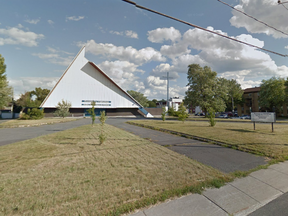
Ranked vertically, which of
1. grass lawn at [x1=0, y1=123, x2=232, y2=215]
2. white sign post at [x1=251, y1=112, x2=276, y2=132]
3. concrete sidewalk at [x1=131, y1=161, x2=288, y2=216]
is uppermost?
white sign post at [x1=251, y1=112, x2=276, y2=132]

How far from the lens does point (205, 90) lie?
31.8 meters

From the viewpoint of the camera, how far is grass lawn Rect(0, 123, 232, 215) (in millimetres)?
3018

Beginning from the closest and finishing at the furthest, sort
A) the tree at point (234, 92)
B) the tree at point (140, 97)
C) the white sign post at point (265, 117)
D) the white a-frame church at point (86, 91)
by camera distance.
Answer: the white sign post at point (265, 117) → the white a-frame church at point (86, 91) → the tree at point (234, 92) → the tree at point (140, 97)

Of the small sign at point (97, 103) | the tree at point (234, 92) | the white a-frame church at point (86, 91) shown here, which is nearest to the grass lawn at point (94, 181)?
the small sign at point (97, 103)

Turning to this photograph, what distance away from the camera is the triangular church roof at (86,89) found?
44.1m

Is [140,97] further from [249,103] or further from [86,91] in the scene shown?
[249,103]

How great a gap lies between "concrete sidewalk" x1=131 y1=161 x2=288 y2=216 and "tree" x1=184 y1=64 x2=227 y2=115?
96.3 feet

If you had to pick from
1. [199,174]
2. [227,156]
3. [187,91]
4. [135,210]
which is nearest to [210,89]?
[187,91]

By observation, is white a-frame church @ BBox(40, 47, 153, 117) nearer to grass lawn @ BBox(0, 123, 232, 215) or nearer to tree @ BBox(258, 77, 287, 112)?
tree @ BBox(258, 77, 287, 112)

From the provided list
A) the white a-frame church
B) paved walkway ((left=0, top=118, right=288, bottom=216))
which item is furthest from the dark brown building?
paved walkway ((left=0, top=118, right=288, bottom=216))

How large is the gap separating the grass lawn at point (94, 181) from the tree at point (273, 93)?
5277 cm

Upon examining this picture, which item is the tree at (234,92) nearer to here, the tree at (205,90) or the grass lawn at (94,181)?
the tree at (205,90)

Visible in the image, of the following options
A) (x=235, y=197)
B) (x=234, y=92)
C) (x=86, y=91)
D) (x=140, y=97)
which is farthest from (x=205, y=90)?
(x=140, y=97)

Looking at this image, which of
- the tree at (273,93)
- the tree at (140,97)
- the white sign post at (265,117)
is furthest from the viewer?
the tree at (140,97)
